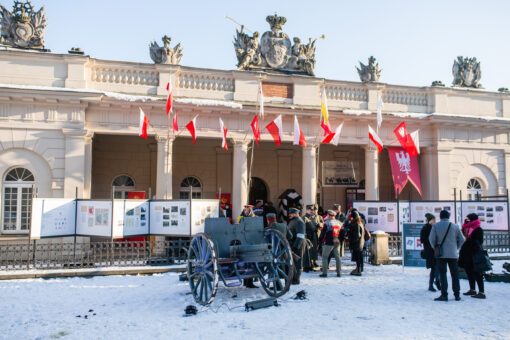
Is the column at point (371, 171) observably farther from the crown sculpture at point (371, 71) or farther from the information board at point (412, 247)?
the information board at point (412, 247)

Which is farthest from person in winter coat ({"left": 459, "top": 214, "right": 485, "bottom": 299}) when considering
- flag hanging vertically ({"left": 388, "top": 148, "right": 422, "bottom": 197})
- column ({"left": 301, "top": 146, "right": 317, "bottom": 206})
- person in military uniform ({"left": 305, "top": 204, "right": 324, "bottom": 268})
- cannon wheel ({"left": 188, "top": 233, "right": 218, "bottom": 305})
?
flag hanging vertically ({"left": 388, "top": 148, "right": 422, "bottom": 197})

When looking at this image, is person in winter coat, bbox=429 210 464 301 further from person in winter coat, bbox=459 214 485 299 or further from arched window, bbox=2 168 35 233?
arched window, bbox=2 168 35 233

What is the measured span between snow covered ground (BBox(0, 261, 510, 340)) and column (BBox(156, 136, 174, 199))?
652cm

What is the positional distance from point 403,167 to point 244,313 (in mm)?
13699

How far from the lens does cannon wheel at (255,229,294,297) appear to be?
26.1 ft

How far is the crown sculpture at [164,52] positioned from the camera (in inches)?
661

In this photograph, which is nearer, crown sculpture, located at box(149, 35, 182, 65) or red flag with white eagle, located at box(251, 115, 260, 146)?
red flag with white eagle, located at box(251, 115, 260, 146)

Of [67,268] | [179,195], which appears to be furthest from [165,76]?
[67,268]

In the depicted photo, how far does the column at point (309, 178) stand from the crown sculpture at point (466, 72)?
8523 mm

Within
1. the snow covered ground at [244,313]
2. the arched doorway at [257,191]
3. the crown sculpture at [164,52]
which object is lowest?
the snow covered ground at [244,313]

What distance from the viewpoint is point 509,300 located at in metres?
8.23

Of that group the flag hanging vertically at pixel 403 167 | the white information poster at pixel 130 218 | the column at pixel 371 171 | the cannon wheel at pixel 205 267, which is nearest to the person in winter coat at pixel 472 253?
the cannon wheel at pixel 205 267

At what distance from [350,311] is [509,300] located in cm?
326

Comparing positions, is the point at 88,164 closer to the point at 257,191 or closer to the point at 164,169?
the point at 164,169
